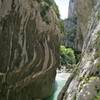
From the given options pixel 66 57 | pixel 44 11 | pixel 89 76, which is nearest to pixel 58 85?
pixel 44 11

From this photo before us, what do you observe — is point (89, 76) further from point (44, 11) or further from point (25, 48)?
point (44, 11)

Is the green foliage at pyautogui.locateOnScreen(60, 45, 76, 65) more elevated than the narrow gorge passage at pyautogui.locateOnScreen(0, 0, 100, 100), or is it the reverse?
the narrow gorge passage at pyautogui.locateOnScreen(0, 0, 100, 100)

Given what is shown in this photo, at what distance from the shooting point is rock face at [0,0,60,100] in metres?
16.3

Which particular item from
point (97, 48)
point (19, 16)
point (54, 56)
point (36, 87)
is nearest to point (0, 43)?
point (19, 16)

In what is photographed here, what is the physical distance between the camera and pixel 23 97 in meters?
17.9

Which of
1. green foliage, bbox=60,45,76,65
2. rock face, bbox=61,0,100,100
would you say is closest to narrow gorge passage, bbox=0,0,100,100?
rock face, bbox=61,0,100,100

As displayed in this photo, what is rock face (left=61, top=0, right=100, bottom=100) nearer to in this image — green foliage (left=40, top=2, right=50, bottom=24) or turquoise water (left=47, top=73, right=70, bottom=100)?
green foliage (left=40, top=2, right=50, bottom=24)

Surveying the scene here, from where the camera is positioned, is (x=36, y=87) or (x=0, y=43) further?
(x=36, y=87)

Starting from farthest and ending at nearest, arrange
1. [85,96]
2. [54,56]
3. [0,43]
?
1. [54,56]
2. [0,43]
3. [85,96]

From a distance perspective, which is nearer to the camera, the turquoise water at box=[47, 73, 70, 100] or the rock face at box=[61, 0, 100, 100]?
the rock face at box=[61, 0, 100, 100]

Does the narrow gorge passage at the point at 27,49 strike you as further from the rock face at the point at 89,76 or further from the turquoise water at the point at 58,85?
the rock face at the point at 89,76

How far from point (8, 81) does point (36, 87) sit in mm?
3080

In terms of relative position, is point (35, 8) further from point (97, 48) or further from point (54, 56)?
point (97, 48)

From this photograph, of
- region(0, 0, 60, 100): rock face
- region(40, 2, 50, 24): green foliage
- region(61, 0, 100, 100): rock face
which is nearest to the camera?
region(61, 0, 100, 100): rock face
